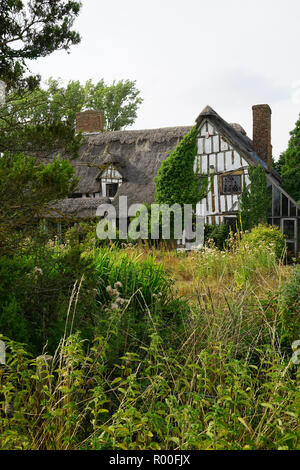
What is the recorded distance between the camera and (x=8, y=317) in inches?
161

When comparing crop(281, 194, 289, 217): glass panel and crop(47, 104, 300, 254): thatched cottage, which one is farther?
crop(47, 104, 300, 254): thatched cottage

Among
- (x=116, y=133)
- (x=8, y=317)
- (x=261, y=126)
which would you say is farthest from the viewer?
(x=116, y=133)

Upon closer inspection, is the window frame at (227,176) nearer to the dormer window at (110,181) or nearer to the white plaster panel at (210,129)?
the white plaster panel at (210,129)

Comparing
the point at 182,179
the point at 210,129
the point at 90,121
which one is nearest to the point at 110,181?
the point at 90,121

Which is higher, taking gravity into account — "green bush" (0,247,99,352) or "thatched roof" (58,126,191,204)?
"thatched roof" (58,126,191,204)

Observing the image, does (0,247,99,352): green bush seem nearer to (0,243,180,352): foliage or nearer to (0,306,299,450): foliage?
(0,243,180,352): foliage

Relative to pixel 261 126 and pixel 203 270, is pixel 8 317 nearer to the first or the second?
pixel 203 270

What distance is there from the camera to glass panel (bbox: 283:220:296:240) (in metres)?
17.2

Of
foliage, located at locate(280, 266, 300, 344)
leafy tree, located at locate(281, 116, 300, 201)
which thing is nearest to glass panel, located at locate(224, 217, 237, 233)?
leafy tree, located at locate(281, 116, 300, 201)

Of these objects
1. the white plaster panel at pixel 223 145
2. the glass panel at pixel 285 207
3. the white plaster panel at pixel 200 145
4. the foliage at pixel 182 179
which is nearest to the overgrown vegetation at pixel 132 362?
the foliage at pixel 182 179

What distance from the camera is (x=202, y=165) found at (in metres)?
18.5
